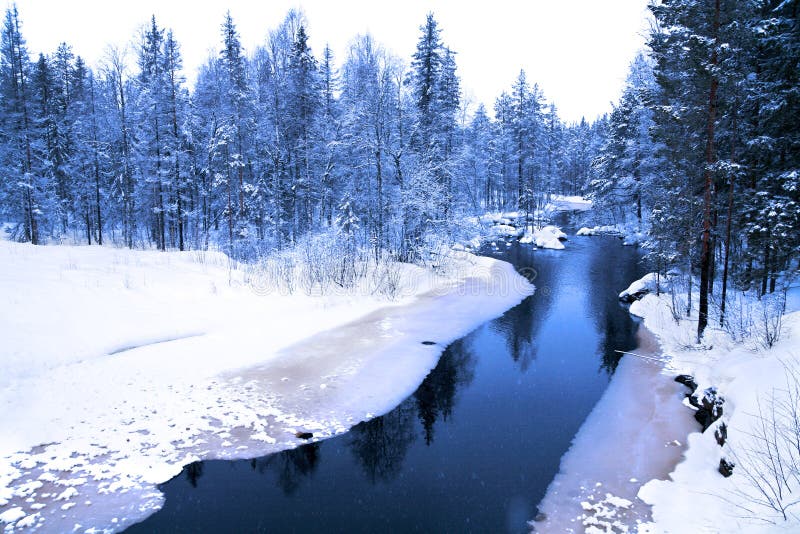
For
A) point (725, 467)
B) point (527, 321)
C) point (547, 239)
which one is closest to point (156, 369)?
point (725, 467)

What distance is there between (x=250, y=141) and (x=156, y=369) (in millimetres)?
20685

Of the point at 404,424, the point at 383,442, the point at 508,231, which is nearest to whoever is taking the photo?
the point at 383,442

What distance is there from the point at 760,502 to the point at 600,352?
9.09m

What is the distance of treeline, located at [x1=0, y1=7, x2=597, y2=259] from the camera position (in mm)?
25156

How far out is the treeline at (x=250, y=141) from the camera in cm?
2516

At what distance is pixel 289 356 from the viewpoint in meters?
11.8

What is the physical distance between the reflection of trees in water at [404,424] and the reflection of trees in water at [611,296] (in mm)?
4552

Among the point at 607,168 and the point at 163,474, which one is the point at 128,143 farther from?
the point at 607,168

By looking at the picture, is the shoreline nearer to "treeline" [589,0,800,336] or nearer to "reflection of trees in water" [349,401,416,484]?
"reflection of trees in water" [349,401,416,484]

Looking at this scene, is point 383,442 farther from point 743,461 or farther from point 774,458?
point 774,458

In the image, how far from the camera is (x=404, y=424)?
8891 millimetres

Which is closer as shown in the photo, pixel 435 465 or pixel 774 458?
pixel 774 458

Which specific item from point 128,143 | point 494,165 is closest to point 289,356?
point 128,143

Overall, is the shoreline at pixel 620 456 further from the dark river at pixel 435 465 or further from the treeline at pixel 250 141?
the treeline at pixel 250 141
